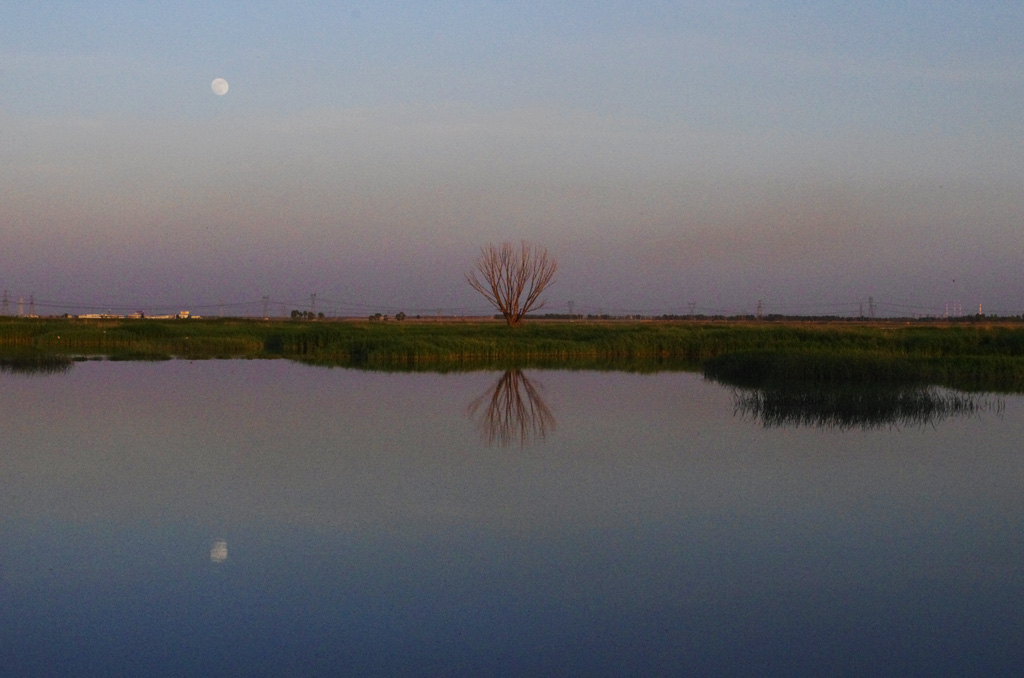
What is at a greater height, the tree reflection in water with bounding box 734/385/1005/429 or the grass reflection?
the grass reflection

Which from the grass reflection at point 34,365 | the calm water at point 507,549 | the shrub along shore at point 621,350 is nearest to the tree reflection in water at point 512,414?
the calm water at point 507,549

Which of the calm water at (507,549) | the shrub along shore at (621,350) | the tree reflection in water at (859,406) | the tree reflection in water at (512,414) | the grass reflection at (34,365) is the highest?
the shrub along shore at (621,350)

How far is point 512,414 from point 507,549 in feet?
23.0

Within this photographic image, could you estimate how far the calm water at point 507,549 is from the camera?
3.98 metres

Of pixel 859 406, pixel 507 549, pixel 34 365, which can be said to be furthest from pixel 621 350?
pixel 507 549

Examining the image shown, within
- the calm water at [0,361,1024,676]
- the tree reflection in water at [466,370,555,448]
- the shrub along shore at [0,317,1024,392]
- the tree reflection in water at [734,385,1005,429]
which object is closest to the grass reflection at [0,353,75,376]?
the shrub along shore at [0,317,1024,392]

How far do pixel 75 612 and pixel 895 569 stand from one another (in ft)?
14.3

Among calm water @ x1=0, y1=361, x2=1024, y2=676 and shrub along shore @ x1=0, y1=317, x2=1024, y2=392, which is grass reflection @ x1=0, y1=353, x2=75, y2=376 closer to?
shrub along shore @ x1=0, y1=317, x2=1024, y2=392

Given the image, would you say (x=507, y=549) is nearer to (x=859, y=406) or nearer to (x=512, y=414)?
(x=512, y=414)

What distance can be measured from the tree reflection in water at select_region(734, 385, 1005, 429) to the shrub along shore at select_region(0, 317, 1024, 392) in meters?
2.14

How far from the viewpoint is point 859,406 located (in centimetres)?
1248

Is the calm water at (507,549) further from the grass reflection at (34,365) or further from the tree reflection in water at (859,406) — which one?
the grass reflection at (34,365)

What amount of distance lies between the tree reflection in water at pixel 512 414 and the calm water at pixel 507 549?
15 centimetres

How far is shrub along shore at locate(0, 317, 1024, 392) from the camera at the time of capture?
17484 millimetres
